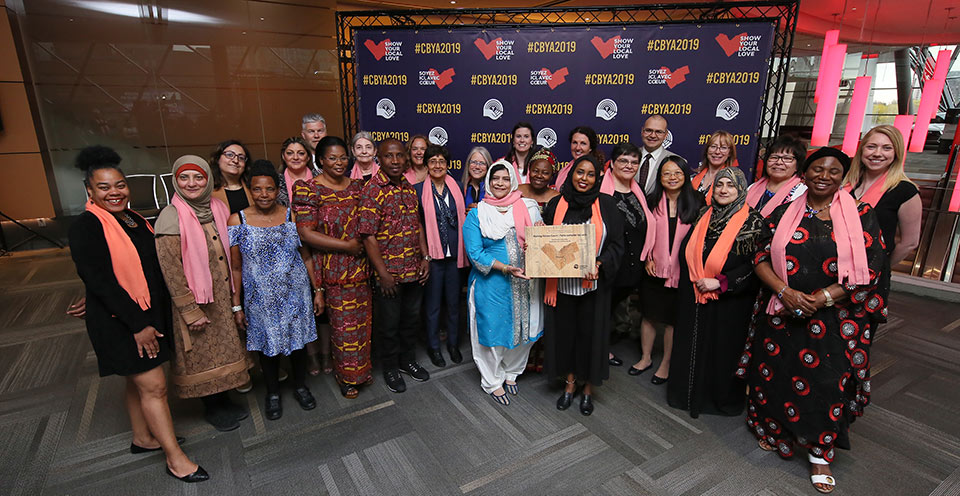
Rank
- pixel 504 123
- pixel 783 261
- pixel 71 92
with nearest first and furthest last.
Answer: pixel 783 261, pixel 504 123, pixel 71 92

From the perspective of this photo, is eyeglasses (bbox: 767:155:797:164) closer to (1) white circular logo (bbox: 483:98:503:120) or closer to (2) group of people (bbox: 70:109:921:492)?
(2) group of people (bbox: 70:109:921:492)

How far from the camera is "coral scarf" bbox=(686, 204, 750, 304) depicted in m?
2.59

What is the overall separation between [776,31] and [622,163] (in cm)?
257

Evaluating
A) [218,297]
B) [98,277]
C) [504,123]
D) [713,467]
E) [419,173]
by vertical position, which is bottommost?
[713,467]

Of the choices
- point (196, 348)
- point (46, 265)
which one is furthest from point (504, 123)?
point (46, 265)

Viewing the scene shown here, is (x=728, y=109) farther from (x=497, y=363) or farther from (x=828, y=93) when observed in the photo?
(x=497, y=363)

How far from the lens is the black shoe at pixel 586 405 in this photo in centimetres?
299

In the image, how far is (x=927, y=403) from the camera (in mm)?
3188

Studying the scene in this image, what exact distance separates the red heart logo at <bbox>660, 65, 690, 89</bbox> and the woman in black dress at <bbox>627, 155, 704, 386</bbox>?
1.82 m

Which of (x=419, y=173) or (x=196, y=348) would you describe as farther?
(x=419, y=173)

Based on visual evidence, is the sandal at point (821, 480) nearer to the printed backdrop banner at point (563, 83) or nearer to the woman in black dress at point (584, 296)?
the woman in black dress at point (584, 296)

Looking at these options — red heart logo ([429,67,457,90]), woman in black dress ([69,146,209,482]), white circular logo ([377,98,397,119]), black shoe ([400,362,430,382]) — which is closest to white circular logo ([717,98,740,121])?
red heart logo ([429,67,457,90])

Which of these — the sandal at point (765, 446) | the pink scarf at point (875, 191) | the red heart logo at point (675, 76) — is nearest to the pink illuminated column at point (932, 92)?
the red heart logo at point (675, 76)

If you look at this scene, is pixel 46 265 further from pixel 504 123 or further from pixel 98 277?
pixel 504 123
